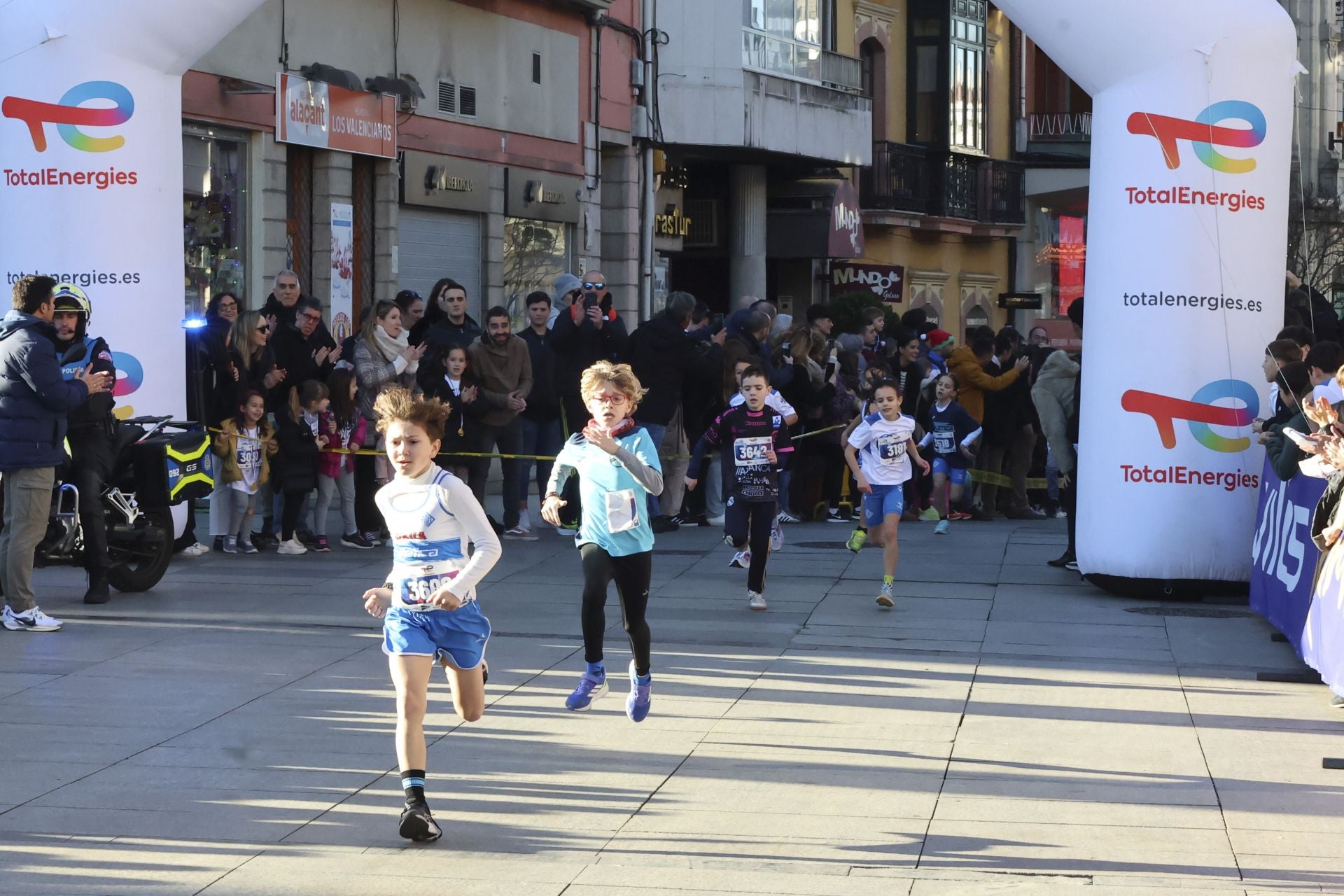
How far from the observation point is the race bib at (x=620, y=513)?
28.2ft

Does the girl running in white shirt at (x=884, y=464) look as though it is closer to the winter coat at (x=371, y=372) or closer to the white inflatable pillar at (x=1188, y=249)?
the white inflatable pillar at (x=1188, y=249)

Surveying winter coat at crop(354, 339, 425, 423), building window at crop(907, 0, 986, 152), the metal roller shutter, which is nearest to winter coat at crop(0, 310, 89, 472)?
winter coat at crop(354, 339, 425, 423)

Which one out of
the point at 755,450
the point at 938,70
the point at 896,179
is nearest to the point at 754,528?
the point at 755,450

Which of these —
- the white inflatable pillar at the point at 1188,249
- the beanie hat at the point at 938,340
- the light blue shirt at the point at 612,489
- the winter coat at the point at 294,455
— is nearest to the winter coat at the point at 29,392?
the light blue shirt at the point at 612,489

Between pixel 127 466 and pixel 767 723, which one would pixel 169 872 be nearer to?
pixel 767 723

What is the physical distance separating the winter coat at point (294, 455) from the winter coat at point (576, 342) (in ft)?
8.91

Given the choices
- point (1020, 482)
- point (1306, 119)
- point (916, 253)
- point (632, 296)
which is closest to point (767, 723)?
point (1020, 482)

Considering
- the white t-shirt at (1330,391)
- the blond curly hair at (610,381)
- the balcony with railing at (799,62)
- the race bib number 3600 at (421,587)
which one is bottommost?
the race bib number 3600 at (421,587)

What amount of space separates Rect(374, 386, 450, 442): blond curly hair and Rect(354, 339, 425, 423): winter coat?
8.48m

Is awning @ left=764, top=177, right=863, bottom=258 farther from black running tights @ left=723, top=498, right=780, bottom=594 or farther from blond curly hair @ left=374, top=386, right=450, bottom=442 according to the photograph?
blond curly hair @ left=374, top=386, right=450, bottom=442

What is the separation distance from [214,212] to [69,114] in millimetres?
5691

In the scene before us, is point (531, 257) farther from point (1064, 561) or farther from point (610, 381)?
point (610, 381)

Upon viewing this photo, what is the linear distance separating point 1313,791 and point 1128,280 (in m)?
5.68

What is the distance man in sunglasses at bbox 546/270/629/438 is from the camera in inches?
650
